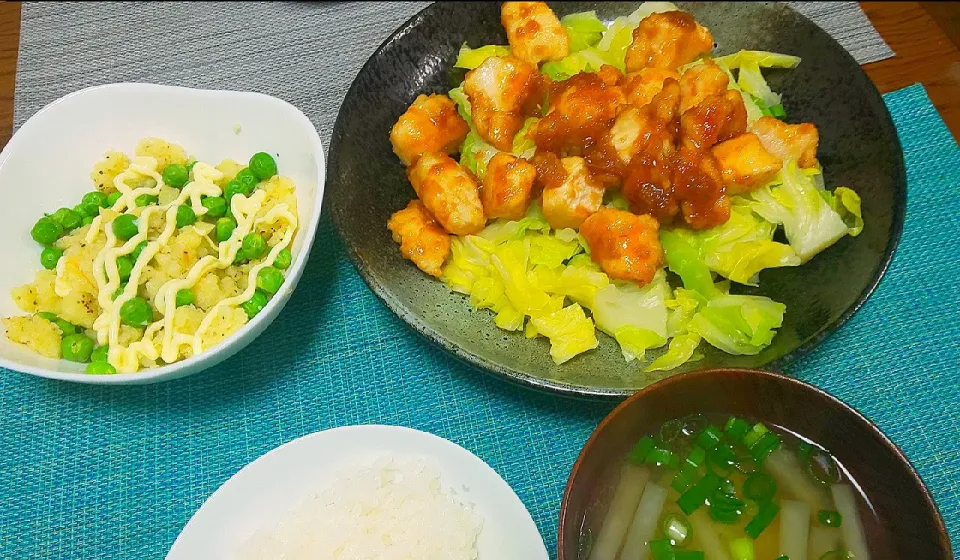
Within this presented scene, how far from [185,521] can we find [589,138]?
1.98m

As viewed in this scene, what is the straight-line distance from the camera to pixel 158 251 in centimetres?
244

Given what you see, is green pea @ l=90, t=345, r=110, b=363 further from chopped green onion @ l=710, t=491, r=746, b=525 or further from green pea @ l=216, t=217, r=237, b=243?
chopped green onion @ l=710, t=491, r=746, b=525

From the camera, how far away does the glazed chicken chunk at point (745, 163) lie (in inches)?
99.0

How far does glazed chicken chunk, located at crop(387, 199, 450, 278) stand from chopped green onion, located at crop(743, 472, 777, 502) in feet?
4.26

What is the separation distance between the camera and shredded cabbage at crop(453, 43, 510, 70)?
2.96 metres

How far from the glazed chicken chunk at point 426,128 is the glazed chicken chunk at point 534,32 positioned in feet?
1.44

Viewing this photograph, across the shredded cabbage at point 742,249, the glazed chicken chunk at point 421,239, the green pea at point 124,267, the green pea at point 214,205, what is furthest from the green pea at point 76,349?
the shredded cabbage at point 742,249

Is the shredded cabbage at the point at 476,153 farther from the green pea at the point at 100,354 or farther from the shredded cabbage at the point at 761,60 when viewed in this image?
the green pea at the point at 100,354

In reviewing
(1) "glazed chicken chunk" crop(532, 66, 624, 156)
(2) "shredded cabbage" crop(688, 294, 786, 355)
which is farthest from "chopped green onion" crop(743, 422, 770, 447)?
(1) "glazed chicken chunk" crop(532, 66, 624, 156)

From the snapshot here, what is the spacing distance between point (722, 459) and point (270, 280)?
1556 millimetres

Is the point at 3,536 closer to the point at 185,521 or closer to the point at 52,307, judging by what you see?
the point at 185,521

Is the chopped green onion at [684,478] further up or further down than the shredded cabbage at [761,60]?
further down

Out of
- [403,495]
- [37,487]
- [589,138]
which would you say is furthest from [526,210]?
[37,487]

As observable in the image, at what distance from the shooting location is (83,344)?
224cm
